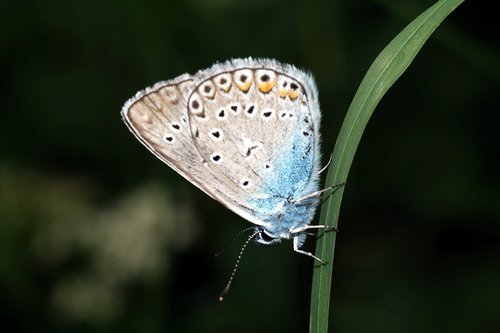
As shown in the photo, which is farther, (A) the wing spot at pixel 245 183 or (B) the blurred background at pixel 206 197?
(B) the blurred background at pixel 206 197

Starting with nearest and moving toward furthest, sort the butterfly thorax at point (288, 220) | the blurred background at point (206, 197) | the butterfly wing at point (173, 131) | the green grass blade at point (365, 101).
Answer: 1. the green grass blade at point (365, 101)
2. the butterfly wing at point (173, 131)
3. the butterfly thorax at point (288, 220)
4. the blurred background at point (206, 197)

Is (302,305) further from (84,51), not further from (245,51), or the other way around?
A: (84,51)

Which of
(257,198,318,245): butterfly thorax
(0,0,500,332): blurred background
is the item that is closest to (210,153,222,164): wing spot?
(257,198,318,245): butterfly thorax

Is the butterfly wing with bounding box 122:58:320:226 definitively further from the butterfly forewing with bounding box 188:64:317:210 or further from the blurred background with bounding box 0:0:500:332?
the blurred background with bounding box 0:0:500:332

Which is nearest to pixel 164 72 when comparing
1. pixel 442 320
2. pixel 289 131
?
pixel 289 131

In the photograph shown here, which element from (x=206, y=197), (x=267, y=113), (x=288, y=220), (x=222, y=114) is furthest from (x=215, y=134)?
(x=206, y=197)

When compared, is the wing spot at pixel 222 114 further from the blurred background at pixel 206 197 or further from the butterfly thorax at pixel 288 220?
the blurred background at pixel 206 197

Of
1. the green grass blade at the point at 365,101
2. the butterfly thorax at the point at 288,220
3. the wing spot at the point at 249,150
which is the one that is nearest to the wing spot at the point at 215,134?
the wing spot at the point at 249,150
